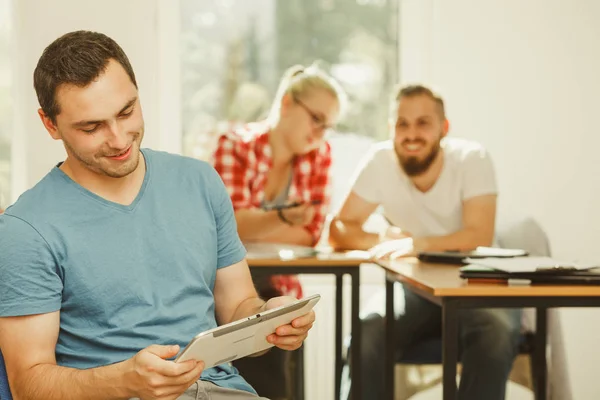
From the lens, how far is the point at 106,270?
5.23 feet

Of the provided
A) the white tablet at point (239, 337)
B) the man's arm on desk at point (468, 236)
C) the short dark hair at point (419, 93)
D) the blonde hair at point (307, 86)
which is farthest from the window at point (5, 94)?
the white tablet at point (239, 337)

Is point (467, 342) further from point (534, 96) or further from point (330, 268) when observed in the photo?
point (534, 96)

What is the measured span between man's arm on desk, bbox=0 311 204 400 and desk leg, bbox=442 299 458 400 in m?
0.82

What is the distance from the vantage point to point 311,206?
3.07 m

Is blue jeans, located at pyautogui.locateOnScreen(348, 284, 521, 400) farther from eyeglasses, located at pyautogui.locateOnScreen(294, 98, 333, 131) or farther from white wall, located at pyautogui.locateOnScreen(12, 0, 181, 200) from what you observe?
white wall, located at pyautogui.locateOnScreen(12, 0, 181, 200)

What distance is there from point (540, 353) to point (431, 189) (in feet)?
2.57

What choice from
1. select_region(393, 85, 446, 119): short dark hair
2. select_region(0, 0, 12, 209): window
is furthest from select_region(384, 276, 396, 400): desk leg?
select_region(0, 0, 12, 209): window

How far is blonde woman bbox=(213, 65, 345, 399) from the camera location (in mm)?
3262

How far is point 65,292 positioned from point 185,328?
0.79 feet

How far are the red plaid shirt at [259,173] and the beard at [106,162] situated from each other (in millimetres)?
1591

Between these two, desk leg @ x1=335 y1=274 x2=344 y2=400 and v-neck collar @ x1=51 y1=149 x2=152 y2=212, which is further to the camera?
desk leg @ x1=335 y1=274 x2=344 y2=400

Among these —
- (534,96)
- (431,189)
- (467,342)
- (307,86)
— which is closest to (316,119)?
(307,86)

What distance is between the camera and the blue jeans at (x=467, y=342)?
2766mm

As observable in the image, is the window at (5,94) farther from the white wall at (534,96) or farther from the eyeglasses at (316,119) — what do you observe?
the white wall at (534,96)
